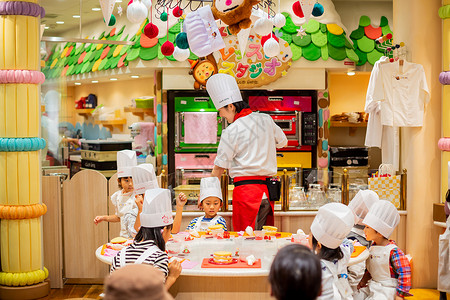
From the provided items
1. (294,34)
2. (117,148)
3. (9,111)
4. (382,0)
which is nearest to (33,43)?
(9,111)

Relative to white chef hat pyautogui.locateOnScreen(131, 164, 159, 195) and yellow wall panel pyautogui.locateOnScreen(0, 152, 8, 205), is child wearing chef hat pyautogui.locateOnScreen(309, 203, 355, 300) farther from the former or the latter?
yellow wall panel pyautogui.locateOnScreen(0, 152, 8, 205)

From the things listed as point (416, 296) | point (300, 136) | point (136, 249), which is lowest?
point (416, 296)

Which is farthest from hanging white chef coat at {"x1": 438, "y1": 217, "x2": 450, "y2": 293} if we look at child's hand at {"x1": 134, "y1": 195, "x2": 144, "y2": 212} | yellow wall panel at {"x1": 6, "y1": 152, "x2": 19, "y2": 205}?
yellow wall panel at {"x1": 6, "y1": 152, "x2": 19, "y2": 205}

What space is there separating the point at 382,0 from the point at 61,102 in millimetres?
5217

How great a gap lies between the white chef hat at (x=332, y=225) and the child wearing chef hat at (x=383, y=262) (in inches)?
30.3

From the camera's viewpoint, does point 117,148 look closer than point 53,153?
No

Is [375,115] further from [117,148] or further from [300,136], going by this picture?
[117,148]

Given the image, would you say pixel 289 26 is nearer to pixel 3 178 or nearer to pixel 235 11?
pixel 235 11

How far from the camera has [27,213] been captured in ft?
17.8

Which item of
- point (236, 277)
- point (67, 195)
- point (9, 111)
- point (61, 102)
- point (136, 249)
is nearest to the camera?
point (136, 249)

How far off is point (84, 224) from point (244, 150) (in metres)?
2.02

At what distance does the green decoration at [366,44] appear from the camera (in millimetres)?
8664

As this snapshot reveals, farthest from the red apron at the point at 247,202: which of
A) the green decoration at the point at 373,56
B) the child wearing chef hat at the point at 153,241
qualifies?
the green decoration at the point at 373,56

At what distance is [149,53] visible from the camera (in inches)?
326
